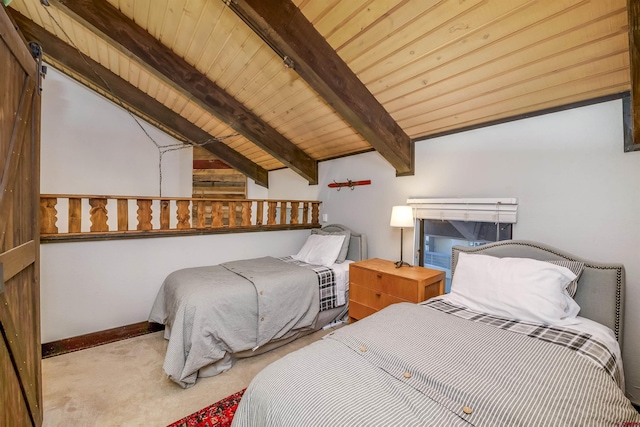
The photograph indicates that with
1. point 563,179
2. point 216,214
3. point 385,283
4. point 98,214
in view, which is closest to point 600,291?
point 563,179

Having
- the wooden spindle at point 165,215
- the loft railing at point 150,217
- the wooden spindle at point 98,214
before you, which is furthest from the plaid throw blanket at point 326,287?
the wooden spindle at point 98,214

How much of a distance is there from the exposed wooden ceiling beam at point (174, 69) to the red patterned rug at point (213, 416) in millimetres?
2623

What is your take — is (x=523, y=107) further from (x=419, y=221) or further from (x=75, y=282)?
(x=75, y=282)

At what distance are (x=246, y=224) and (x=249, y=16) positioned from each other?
2237mm

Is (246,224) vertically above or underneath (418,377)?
above

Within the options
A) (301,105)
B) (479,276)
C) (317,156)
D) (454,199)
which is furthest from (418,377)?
(317,156)

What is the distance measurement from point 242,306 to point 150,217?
4.50 ft

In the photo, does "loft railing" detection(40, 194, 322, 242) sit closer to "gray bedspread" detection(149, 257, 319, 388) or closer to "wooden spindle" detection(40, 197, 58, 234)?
"wooden spindle" detection(40, 197, 58, 234)

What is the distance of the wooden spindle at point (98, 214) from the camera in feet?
8.28

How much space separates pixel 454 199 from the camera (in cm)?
257

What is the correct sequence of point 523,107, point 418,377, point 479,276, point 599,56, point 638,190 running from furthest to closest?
point 523,107, point 479,276, point 638,190, point 599,56, point 418,377

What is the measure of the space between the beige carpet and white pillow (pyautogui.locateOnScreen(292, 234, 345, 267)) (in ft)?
3.22

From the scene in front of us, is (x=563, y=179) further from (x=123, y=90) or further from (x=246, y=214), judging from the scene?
(x=123, y=90)

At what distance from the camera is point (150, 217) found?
2.79 meters
